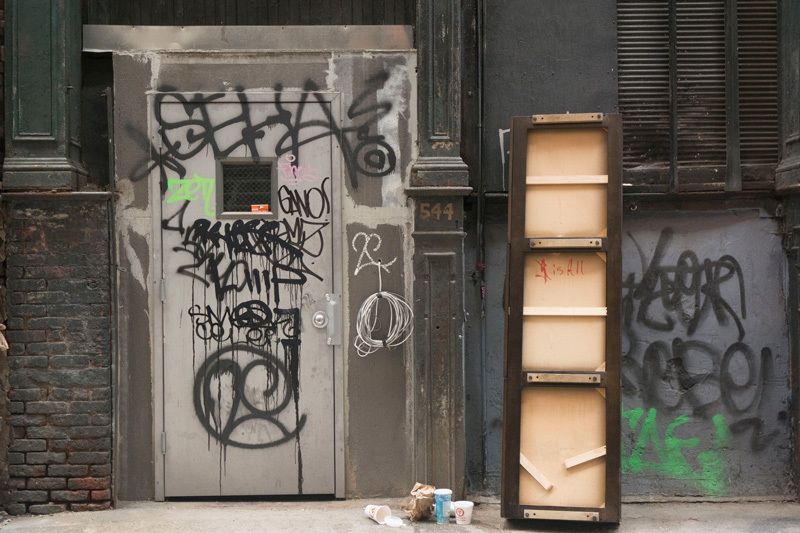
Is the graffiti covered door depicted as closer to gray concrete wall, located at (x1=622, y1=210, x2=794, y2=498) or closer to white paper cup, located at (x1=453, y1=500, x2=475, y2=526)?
white paper cup, located at (x1=453, y1=500, x2=475, y2=526)

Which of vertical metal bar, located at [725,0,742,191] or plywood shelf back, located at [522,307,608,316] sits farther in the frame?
vertical metal bar, located at [725,0,742,191]

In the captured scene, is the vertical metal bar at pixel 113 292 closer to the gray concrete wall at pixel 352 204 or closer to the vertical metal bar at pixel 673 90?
the gray concrete wall at pixel 352 204

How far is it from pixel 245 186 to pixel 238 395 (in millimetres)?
1413

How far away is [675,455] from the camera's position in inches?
204

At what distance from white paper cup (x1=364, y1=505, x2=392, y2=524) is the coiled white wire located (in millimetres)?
988

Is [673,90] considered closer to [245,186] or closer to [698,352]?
[698,352]

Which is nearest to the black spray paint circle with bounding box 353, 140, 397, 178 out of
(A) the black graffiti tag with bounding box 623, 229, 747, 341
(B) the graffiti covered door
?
(B) the graffiti covered door

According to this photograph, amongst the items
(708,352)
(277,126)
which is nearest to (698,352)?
(708,352)

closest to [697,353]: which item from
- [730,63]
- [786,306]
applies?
A: [786,306]

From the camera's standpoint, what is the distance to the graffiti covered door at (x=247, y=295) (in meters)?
4.88

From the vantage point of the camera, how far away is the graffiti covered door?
A: 192 inches

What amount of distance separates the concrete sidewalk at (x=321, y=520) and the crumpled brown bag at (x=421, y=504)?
0.05 metres

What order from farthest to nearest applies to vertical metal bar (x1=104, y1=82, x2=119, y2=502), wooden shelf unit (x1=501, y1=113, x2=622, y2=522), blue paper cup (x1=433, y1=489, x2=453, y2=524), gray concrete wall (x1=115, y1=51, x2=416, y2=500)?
gray concrete wall (x1=115, y1=51, x2=416, y2=500) < vertical metal bar (x1=104, y1=82, x2=119, y2=502) < blue paper cup (x1=433, y1=489, x2=453, y2=524) < wooden shelf unit (x1=501, y1=113, x2=622, y2=522)

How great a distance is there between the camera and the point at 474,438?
5188mm
